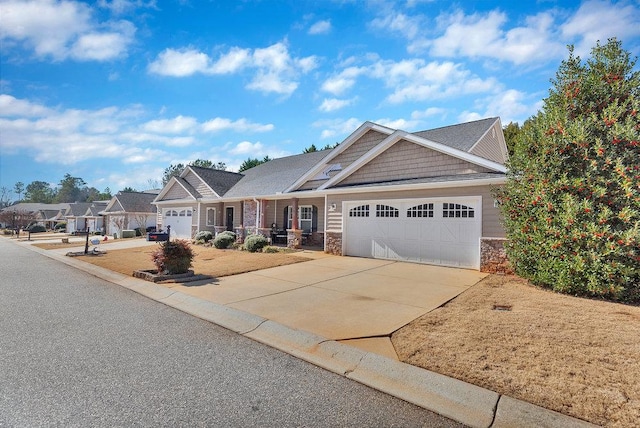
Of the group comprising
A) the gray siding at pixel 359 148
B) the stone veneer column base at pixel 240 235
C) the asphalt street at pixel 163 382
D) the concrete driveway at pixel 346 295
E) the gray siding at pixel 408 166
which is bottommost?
the asphalt street at pixel 163 382

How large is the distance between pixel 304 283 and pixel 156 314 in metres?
3.69

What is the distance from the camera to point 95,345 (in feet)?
15.5

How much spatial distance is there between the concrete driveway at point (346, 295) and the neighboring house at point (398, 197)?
47.7 inches

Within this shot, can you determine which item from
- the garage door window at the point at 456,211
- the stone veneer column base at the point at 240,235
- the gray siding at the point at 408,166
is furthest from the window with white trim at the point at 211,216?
the garage door window at the point at 456,211

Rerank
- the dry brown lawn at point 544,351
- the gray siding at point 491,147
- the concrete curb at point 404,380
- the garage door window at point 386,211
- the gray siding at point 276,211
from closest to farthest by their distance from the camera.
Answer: the concrete curb at point 404,380
the dry brown lawn at point 544,351
the garage door window at point 386,211
the gray siding at point 491,147
the gray siding at point 276,211

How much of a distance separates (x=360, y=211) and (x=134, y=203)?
3078 centimetres

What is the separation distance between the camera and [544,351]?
4219mm

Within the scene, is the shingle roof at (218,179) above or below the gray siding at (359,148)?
below

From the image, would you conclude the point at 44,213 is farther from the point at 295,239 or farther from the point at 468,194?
the point at 468,194

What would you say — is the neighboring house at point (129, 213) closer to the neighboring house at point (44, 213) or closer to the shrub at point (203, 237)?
the shrub at point (203, 237)

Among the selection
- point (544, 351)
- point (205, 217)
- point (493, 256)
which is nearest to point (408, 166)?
point (493, 256)

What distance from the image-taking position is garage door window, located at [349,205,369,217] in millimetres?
13828

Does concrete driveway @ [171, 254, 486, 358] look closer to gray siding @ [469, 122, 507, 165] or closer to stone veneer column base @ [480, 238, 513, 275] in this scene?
stone veneer column base @ [480, 238, 513, 275]

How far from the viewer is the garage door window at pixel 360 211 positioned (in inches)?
544
